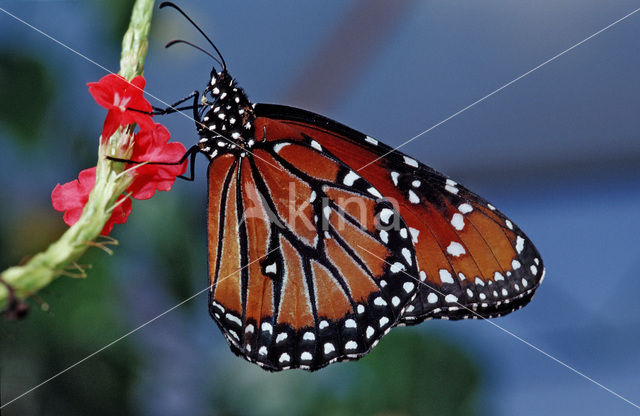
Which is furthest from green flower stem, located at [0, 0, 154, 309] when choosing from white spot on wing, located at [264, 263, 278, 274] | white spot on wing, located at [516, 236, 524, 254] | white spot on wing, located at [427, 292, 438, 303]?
white spot on wing, located at [516, 236, 524, 254]

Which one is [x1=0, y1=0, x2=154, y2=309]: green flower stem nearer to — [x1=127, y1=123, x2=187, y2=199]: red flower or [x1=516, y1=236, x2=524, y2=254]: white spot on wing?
[x1=127, y1=123, x2=187, y2=199]: red flower

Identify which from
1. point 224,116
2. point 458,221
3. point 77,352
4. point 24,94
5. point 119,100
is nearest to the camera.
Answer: point 119,100

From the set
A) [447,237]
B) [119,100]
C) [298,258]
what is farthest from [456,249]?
[119,100]

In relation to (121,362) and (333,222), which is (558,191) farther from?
(121,362)

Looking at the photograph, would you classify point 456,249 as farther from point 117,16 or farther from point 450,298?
point 117,16

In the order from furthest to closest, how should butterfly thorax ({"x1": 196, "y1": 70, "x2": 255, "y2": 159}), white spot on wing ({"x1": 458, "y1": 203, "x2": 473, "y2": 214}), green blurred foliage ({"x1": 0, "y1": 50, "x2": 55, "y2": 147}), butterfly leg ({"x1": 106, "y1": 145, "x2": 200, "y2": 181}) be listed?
green blurred foliage ({"x1": 0, "y1": 50, "x2": 55, "y2": 147}), white spot on wing ({"x1": 458, "y1": 203, "x2": 473, "y2": 214}), butterfly thorax ({"x1": 196, "y1": 70, "x2": 255, "y2": 159}), butterfly leg ({"x1": 106, "y1": 145, "x2": 200, "y2": 181})
